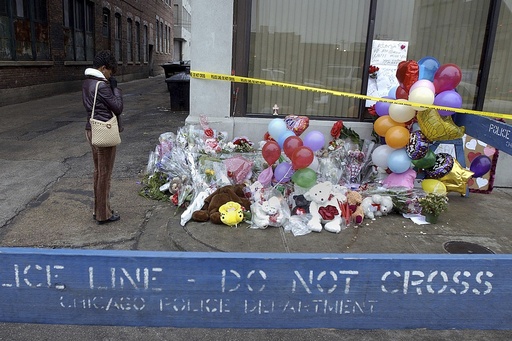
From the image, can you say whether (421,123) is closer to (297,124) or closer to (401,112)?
(401,112)

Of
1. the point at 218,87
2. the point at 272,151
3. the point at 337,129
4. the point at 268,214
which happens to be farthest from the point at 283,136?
the point at 218,87

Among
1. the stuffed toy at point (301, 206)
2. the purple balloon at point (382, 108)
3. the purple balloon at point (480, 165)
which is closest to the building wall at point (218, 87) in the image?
the purple balloon at point (382, 108)

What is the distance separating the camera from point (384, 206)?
520cm

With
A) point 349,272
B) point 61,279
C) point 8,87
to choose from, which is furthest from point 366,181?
point 8,87

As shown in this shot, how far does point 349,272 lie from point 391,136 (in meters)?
3.83

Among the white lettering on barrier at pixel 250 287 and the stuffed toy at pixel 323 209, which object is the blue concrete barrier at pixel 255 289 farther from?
the stuffed toy at pixel 323 209

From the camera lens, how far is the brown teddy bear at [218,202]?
4762 millimetres

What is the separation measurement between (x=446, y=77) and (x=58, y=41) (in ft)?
53.1

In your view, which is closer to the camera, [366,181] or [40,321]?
[40,321]

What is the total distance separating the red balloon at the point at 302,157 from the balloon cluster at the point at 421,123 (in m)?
1.26

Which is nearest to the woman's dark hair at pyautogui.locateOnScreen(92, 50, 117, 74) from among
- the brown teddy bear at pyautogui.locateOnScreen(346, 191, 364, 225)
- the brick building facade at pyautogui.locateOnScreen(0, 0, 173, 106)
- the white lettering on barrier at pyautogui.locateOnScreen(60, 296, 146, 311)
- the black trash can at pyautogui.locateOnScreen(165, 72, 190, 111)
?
the brown teddy bear at pyautogui.locateOnScreen(346, 191, 364, 225)

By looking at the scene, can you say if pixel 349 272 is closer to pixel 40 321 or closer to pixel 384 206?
pixel 40 321

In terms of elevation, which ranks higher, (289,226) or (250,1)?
(250,1)

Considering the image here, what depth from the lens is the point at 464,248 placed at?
4.48 metres
